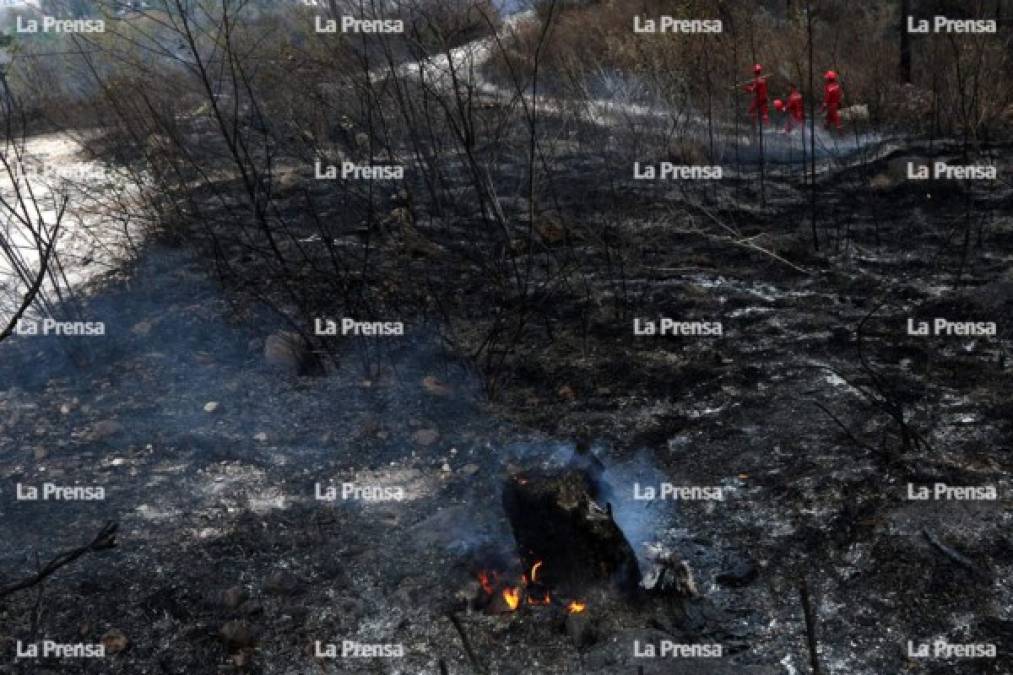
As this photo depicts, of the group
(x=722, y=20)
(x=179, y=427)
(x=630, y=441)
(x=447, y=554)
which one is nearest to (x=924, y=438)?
(x=630, y=441)

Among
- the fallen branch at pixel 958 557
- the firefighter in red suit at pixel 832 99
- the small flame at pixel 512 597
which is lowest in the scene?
the small flame at pixel 512 597

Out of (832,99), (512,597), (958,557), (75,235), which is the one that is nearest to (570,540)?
(512,597)

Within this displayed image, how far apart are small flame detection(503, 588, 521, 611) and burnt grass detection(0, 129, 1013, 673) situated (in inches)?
3.4

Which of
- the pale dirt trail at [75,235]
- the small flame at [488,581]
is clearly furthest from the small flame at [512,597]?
the pale dirt trail at [75,235]

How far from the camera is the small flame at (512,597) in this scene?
4047 millimetres

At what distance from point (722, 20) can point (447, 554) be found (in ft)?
35.3

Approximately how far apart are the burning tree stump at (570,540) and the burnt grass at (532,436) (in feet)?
0.39

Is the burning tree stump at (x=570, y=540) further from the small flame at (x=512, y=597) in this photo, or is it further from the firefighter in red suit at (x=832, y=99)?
the firefighter in red suit at (x=832, y=99)

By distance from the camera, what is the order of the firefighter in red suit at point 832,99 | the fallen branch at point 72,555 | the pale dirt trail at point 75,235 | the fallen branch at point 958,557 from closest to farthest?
the fallen branch at point 72,555, the fallen branch at point 958,557, the pale dirt trail at point 75,235, the firefighter in red suit at point 832,99

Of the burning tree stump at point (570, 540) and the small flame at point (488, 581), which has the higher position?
the burning tree stump at point (570, 540)

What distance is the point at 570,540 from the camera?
4129mm

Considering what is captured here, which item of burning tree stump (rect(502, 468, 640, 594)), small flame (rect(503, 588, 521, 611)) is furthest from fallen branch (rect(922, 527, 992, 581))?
small flame (rect(503, 588, 521, 611))

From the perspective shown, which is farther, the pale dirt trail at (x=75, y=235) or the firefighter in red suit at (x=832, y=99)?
the firefighter in red suit at (x=832, y=99)

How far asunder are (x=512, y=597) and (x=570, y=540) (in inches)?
14.7
